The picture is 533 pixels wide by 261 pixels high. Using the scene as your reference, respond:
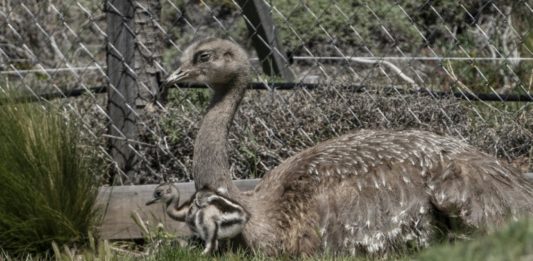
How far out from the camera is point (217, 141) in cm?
686

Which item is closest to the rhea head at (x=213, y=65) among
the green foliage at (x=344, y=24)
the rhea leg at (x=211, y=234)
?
the rhea leg at (x=211, y=234)

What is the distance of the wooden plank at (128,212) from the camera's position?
7141mm

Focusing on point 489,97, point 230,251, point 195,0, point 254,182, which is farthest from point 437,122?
point 195,0

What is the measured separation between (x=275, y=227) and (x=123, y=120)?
148 centimetres

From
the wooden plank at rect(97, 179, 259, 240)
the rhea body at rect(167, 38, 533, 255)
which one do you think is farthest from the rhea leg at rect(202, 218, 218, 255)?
the wooden plank at rect(97, 179, 259, 240)

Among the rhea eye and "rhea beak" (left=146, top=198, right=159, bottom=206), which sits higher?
the rhea eye

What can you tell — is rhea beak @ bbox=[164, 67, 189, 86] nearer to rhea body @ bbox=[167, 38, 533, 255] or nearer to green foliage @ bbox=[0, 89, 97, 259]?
rhea body @ bbox=[167, 38, 533, 255]

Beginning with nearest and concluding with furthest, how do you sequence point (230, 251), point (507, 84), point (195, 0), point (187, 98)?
1. point (230, 251)
2. point (187, 98)
3. point (507, 84)
4. point (195, 0)

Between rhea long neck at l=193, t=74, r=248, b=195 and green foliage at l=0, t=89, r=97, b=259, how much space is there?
2.06 feet

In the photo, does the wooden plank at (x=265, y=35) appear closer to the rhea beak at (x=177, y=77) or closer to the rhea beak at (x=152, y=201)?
the rhea beak at (x=177, y=77)

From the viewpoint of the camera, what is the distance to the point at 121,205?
719cm

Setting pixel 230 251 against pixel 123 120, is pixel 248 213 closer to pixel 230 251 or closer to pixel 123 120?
pixel 230 251

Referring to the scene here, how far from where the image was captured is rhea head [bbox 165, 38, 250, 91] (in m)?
7.04

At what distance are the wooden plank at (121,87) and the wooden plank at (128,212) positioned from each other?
0.34 metres
